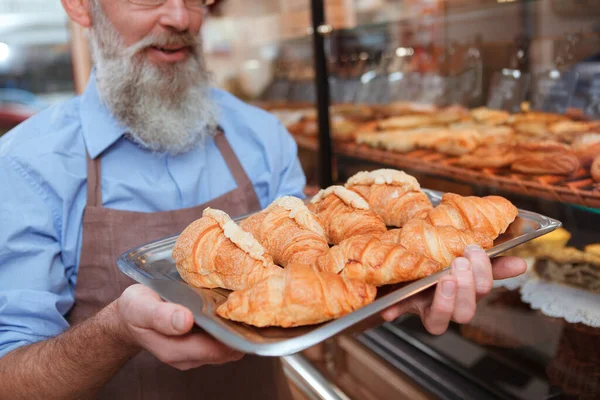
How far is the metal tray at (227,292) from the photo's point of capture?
2.65ft

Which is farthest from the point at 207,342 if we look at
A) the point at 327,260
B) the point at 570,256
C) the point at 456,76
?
the point at 456,76

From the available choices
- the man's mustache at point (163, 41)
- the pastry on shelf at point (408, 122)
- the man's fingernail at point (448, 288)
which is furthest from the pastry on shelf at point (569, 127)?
the man's mustache at point (163, 41)

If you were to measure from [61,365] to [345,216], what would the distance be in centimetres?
74

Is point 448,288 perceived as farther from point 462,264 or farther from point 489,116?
point 489,116

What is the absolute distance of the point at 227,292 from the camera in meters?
1.06

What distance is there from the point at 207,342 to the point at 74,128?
880 millimetres

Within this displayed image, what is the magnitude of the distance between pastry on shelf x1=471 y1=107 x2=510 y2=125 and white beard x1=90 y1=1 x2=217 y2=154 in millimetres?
1070

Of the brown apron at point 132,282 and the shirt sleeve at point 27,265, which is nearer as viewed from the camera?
the shirt sleeve at point 27,265

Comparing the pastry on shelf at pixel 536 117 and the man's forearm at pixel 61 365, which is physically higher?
the pastry on shelf at pixel 536 117

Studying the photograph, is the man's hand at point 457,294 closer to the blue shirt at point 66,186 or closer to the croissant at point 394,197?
the croissant at point 394,197

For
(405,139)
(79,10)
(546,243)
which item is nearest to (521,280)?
(546,243)

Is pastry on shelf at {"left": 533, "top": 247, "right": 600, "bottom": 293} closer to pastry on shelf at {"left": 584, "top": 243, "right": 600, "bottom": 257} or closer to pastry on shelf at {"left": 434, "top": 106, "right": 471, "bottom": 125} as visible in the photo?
pastry on shelf at {"left": 584, "top": 243, "right": 600, "bottom": 257}

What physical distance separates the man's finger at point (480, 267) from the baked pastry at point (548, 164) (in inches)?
27.7

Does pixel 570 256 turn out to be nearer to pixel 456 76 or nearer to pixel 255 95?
pixel 456 76
